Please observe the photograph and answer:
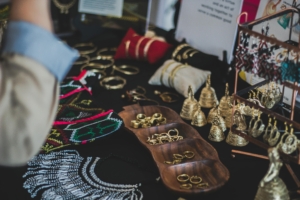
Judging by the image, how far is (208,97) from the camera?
4.39 feet

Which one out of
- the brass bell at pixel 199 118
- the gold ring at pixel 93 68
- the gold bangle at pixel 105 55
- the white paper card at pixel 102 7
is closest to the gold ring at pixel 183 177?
the brass bell at pixel 199 118

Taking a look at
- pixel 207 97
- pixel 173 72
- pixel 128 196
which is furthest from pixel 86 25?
pixel 128 196

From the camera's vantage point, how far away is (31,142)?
66 centimetres

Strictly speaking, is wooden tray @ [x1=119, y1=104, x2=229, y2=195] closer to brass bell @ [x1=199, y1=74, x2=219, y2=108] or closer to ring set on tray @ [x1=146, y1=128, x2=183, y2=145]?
ring set on tray @ [x1=146, y1=128, x2=183, y2=145]

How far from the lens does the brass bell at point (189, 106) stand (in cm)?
128

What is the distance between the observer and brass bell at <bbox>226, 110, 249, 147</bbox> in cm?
111

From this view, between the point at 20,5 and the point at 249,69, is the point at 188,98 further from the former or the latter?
the point at 20,5

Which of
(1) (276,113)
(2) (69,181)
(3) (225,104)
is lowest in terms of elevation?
(2) (69,181)

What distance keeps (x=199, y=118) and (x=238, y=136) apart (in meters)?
0.13

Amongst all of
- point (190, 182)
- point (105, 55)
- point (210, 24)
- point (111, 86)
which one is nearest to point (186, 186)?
point (190, 182)

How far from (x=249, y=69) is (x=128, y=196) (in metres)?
0.36

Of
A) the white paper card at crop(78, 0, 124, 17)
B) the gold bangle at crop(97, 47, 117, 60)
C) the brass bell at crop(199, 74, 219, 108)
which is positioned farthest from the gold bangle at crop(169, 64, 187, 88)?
the white paper card at crop(78, 0, 124, 17)

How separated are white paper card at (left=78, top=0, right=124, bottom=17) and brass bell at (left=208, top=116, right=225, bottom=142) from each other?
742 millimetres

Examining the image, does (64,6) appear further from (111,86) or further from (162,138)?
(162,138)
